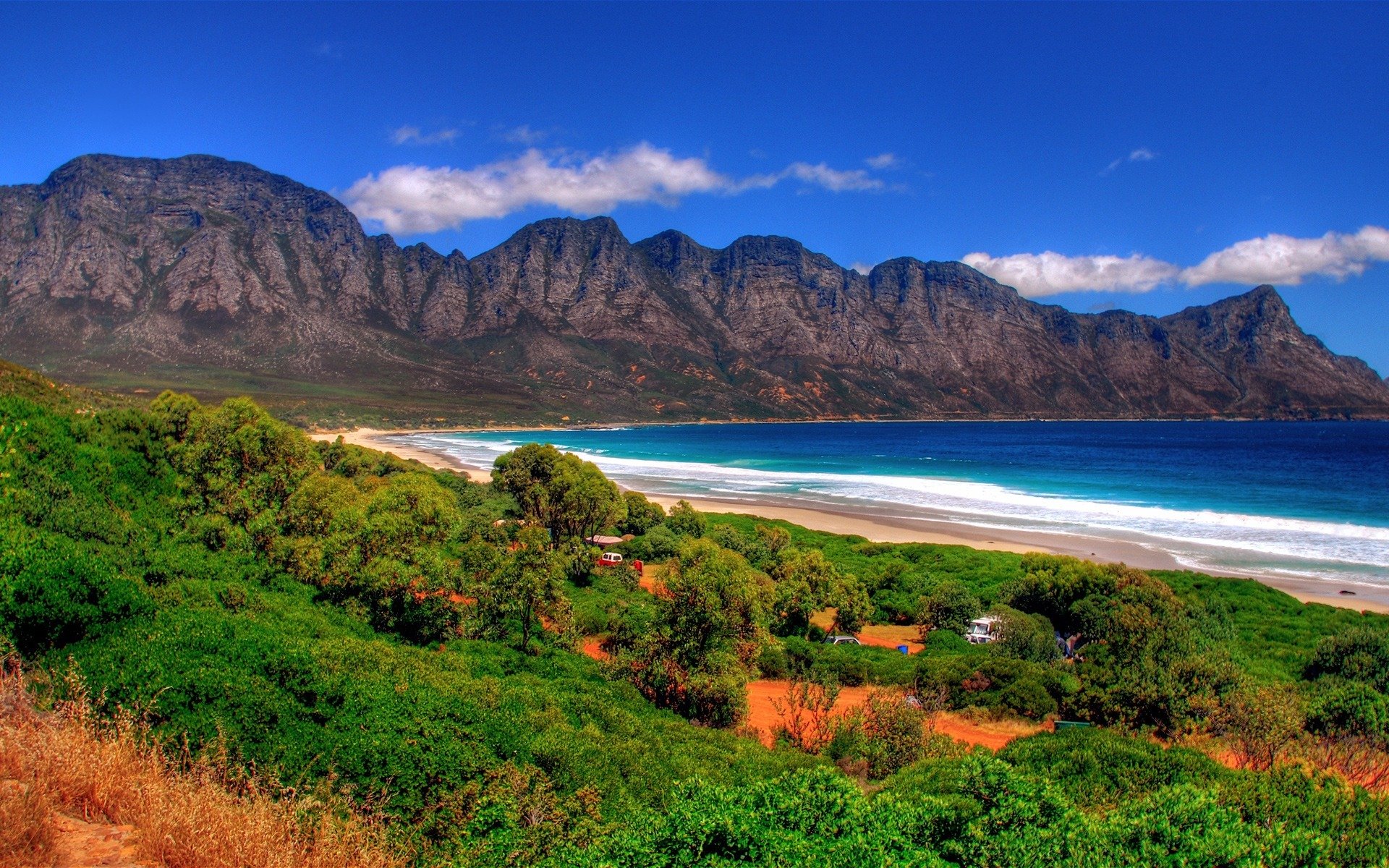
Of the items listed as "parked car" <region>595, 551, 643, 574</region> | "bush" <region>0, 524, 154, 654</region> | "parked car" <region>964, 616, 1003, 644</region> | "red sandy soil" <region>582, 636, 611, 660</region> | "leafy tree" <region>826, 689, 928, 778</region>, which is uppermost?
"bush" <region>0, 524, 154, 654</region>

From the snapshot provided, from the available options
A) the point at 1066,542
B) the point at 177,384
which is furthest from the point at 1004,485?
the point at 177,384

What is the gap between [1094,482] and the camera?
67125mm

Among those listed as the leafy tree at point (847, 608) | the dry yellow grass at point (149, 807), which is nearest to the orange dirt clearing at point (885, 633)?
the leafy tree at point (847, 608)

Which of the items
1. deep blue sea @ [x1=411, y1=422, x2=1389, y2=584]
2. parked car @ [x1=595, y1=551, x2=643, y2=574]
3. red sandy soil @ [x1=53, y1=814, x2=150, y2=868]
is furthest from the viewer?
deep blue sea @ [x1=411, y1=422, x2=1389, y2=584]

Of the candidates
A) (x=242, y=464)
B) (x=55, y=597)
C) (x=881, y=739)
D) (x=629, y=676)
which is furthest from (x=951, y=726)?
(x=242, y=464)

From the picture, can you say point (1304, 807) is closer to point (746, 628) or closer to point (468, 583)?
point (746, 628)

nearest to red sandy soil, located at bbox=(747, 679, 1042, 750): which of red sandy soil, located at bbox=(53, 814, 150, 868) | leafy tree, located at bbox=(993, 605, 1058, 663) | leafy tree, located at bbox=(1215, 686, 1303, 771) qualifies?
leafy tree, located at bbox=(1215, 686, 1303, 771)

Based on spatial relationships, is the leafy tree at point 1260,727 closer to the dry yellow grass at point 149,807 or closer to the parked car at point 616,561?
the dry yellow grass at point 149,807

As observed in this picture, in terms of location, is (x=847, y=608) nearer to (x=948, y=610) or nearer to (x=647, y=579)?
(x=948, y=610)

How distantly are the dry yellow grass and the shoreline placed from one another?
111 ft

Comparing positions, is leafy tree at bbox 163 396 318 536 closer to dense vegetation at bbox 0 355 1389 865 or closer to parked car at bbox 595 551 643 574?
dense vegetation at bbox 0 355 1389 865

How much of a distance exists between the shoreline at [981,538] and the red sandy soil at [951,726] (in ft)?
67.2

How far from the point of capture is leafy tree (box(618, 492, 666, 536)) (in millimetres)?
38469

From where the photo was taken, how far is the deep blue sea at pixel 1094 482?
39.8m
